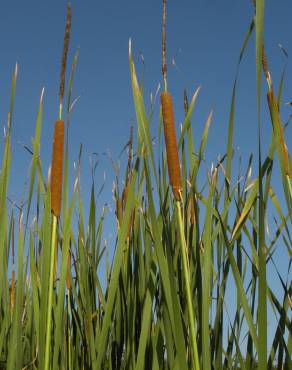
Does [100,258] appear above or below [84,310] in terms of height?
above

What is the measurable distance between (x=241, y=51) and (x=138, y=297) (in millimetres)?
914

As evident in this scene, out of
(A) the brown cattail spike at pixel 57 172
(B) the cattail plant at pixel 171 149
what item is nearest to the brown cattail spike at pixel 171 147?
(B) the cattail plant at pixel 171 149

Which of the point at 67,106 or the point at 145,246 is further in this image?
the point at 145,246

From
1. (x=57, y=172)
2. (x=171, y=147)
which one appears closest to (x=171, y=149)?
(x=171, y=147)

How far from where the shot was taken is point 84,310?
1.93 m

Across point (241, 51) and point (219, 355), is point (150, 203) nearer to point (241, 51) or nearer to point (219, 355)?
point (241, 51)

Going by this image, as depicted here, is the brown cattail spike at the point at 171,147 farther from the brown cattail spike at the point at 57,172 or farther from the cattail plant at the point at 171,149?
the brown cattail spike at the point at 57,172

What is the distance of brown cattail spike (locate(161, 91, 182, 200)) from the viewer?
1.11m

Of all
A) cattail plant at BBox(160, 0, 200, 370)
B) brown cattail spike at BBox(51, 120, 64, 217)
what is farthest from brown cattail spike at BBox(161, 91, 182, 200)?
brown cattail spike at BBox(51, 120, 64, 217)

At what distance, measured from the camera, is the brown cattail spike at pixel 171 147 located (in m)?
1.11

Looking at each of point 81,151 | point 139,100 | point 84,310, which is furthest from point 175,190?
point 81,151

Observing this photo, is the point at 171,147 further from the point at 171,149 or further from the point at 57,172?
the point at 57,172

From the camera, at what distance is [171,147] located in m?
1.12

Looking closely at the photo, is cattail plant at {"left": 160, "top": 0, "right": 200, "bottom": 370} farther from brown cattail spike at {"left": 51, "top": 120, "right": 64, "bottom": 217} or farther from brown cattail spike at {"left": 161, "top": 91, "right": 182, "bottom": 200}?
brown cattail spike at {"left": 51, "top": 120, "right": 64, "bottom": 217}
